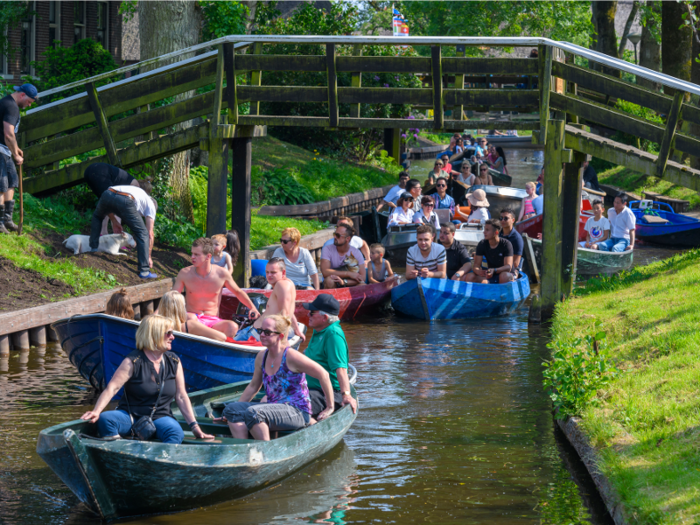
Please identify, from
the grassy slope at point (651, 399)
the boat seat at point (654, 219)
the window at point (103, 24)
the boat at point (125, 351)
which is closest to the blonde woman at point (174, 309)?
the boat at point (125, 351)

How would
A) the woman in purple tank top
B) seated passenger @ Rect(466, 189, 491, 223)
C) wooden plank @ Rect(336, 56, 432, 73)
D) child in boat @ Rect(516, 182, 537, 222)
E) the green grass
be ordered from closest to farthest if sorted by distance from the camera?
the woman in purple tank top, wooden plank @ Rect(336, 56, 432, 73), seated passenger @ Rect(466, 189, 491, 223), child in boat @ Rect(516, 182, 537, 222), the green grass

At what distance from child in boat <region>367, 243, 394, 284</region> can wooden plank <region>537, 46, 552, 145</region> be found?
3.23 meters

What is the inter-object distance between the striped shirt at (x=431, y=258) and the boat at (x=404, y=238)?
144 inches

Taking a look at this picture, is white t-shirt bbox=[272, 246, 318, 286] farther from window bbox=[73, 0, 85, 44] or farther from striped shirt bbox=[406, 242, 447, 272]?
window bbox=[73, 0, 85, 44]

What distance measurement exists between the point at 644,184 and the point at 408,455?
2138cm

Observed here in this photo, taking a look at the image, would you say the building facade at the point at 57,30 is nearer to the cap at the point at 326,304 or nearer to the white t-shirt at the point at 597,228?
the white t-shirt at the point at 597,228

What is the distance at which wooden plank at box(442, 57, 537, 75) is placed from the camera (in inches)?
481

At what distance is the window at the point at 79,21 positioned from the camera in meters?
25.1

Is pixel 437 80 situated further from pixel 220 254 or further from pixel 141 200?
pixel 141 200

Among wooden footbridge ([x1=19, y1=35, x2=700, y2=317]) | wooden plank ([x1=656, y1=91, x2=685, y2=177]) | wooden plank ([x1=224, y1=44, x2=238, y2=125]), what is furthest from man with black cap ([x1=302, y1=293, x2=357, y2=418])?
wooden plank ([x1=224, y1=44, x2=238, y2=125])

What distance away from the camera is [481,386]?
9633 millimetres

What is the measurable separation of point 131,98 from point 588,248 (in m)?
8.94

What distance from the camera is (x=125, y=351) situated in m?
7.98

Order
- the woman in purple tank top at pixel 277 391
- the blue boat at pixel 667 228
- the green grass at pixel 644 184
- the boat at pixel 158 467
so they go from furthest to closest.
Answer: the green grass at pixel 644 184 < the blue boat at pixel 667 228 < the woman in purple tank top at pixel 277 391 < the boat at pixel 158 467
